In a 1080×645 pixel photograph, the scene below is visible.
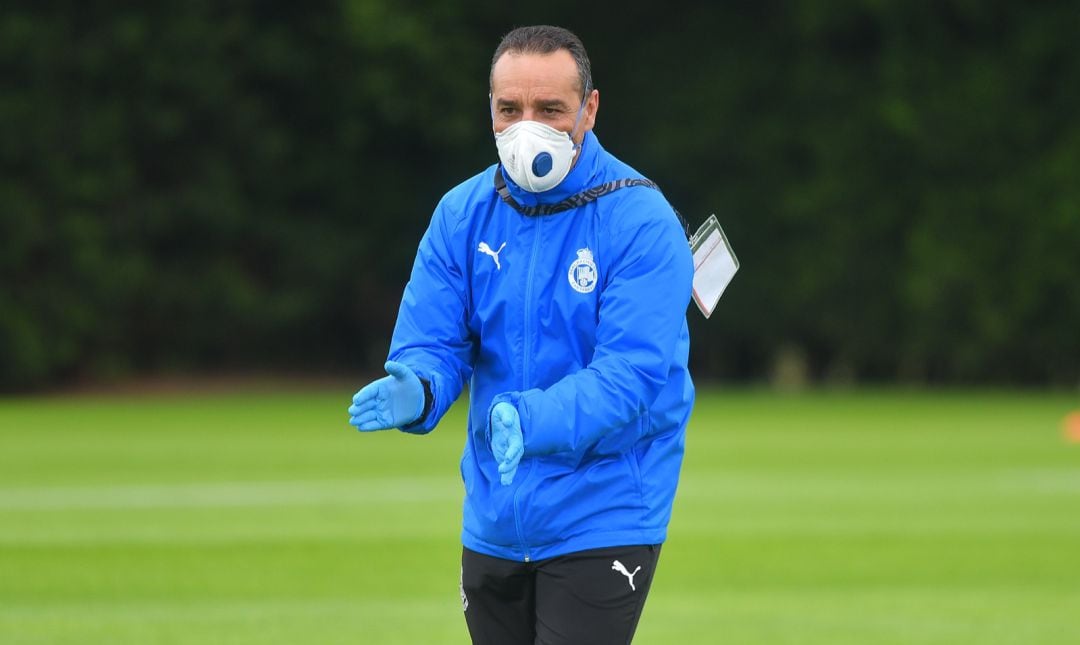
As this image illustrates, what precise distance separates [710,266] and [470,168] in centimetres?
2788

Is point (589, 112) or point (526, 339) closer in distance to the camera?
point (526, 339)

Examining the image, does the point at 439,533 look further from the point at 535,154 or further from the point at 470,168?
the point at 470,168

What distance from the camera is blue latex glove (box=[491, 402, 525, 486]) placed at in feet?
11.8

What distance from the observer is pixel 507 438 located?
11.9 ft

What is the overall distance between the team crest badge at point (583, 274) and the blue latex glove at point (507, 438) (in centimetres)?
40

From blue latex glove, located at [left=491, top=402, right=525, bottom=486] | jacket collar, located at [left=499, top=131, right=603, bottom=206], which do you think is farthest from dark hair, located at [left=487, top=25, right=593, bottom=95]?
blue latex glove, located at [left=491, top=402, right=525, bottom=486]

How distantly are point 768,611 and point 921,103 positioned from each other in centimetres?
2208

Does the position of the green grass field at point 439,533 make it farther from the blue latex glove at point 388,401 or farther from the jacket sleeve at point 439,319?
the blue latex glove at point 388,401

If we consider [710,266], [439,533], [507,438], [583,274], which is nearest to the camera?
[507,438]

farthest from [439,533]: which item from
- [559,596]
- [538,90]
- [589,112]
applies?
[538,90]

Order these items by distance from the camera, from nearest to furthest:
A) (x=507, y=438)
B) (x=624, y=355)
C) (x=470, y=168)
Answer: (x=507, y=438), (x=624, y=355), (x=470, y=168)

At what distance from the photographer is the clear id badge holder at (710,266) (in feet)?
14.8

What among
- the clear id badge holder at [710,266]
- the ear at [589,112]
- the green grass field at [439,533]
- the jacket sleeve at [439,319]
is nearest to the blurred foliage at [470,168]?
the green grass field at [439,533]

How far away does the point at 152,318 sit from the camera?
1192 inches
